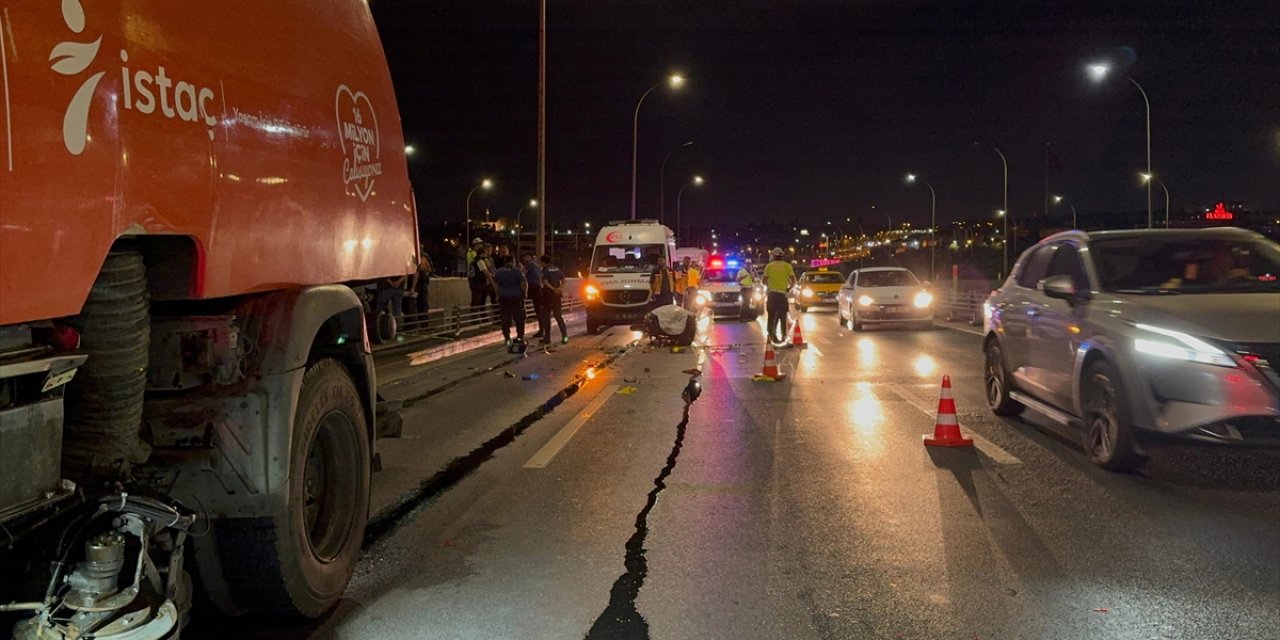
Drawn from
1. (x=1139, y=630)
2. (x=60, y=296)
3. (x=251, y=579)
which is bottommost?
(x=1139, y=630)

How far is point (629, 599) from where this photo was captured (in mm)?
4484

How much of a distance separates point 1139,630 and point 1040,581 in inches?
26.1

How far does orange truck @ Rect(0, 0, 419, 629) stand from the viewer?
2.53 metres

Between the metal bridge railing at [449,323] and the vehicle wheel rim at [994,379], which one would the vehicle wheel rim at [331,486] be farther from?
the metal bridge railing at [449,323]

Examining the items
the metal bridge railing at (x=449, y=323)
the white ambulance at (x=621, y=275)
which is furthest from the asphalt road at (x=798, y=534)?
the white ambulance at (x=621, y=275)

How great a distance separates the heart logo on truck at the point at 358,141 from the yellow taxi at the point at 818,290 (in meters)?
29.5

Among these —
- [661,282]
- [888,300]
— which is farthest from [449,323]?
[888,300]

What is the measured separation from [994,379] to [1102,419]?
9.18ft

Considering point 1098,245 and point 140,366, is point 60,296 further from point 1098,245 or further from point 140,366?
point 1098,245

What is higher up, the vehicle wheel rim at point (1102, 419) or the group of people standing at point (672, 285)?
the group of people standing at point (672, 285)

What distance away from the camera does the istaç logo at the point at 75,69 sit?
99.0 inches

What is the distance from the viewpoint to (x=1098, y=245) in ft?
26.0

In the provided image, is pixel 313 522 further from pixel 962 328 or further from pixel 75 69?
pixel 962 328

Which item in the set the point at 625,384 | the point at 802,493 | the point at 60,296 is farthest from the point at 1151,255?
the point at 60,296
